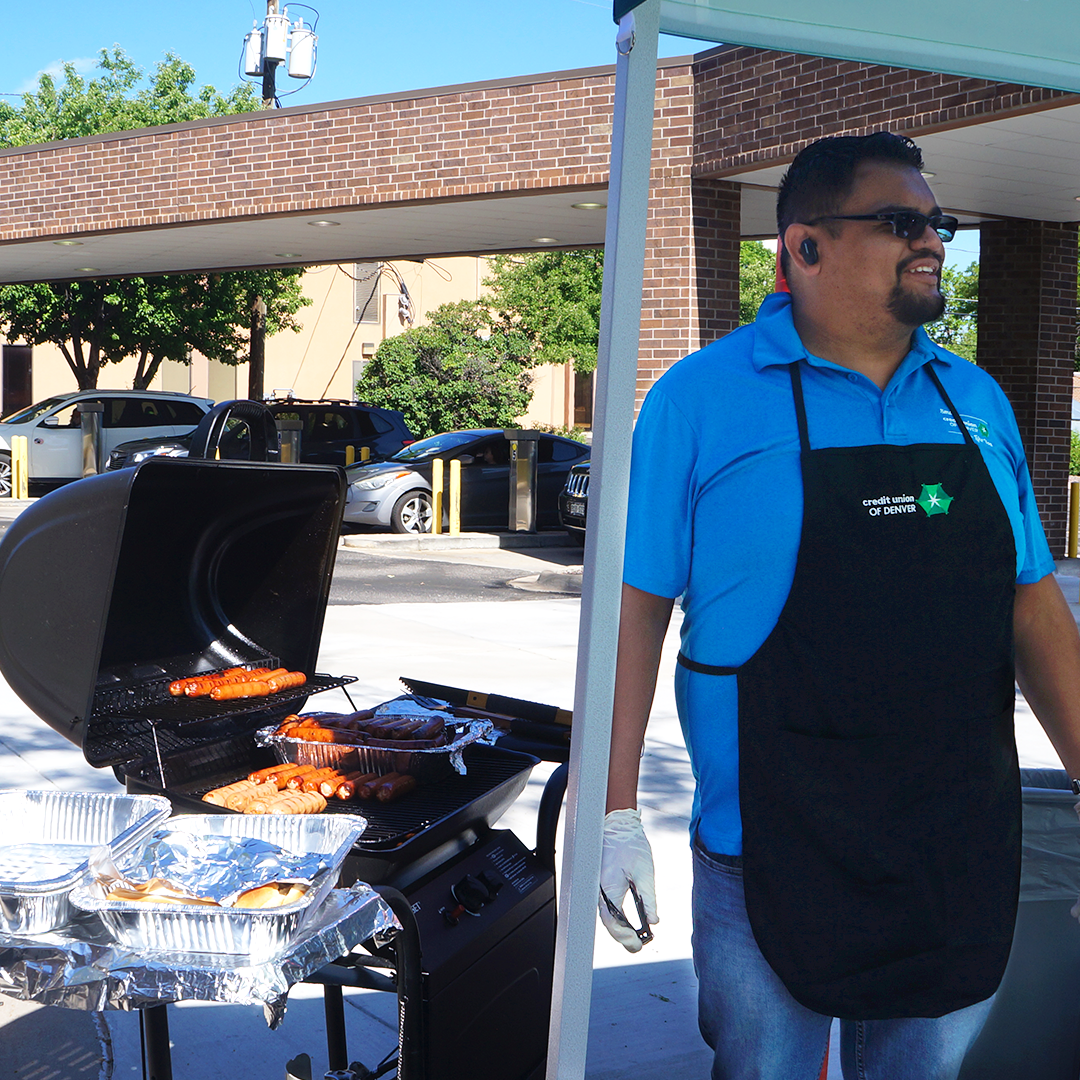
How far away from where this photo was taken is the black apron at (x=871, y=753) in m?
1.82

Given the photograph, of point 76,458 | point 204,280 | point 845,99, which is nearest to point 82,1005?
point 845,99

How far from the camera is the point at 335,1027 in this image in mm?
2760

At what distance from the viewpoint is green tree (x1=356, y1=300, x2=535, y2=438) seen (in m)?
28.2

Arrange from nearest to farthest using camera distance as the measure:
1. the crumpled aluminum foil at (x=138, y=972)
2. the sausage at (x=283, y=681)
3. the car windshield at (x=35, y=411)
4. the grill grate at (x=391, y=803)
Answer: the crumpled aluminum foil at (x=138, y=972), the grill grate at (x=391, y=803), the sausage at (x=283, y=681), the car windshield at (x=35, y=411)

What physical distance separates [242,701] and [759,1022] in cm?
148

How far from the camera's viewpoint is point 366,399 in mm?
29141

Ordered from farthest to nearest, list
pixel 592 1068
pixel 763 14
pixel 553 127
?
pixel 553 127 → pixel 592 1068 → pixel 763 14

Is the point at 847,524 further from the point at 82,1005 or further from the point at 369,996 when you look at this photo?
the point at 369,996

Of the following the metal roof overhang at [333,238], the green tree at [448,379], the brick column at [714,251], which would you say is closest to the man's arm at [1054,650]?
the brick column at [714,251]

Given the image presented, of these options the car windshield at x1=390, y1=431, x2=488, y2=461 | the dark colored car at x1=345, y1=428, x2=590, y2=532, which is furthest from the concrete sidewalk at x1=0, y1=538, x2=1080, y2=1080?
the car windshield at x1=390, y1=431, x2=488, y2=461

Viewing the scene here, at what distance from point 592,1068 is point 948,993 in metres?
1.51

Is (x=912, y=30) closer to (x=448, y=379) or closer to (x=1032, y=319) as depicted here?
(x=1032, y=319)

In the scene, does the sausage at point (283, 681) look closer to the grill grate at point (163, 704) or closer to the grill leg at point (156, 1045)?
the grill grate at point (163, 704)

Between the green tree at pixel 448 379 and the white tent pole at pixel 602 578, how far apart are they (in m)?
26.4
